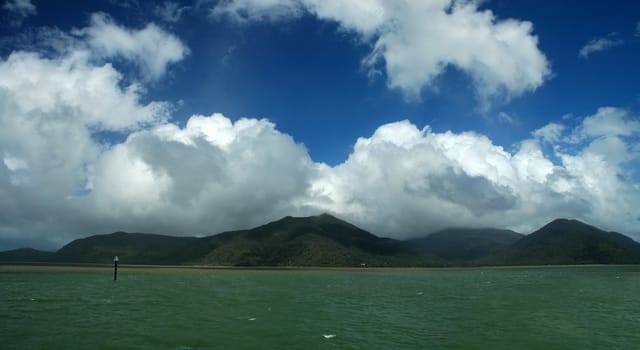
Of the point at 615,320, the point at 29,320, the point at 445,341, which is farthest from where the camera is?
the point at 615,320

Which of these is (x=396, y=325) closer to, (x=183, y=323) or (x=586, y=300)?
(x=183, y=323)

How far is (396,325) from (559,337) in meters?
14.4

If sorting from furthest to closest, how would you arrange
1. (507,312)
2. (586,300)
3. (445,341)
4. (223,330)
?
(586,300)
(507,312)
(223,330)
(445,341)

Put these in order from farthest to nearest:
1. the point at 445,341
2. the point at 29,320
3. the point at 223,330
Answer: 1. the point at 29,320
2. the point at 223,330
3. the point at 445,341

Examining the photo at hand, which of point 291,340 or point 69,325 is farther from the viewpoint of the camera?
point 69,325

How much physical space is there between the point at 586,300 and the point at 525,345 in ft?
143

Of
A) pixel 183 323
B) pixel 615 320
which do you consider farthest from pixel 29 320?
pixel 615 320

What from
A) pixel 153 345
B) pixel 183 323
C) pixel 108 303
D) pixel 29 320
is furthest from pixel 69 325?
pixel 108 303

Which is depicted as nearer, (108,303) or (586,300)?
(108,303)

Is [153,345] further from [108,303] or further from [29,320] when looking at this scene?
[108,303]

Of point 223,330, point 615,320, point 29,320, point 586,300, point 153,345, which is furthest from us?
point 586,300

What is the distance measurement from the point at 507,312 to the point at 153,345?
41375 millimetres

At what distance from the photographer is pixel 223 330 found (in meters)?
42.4

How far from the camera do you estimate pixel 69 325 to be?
→ 43656 mm
